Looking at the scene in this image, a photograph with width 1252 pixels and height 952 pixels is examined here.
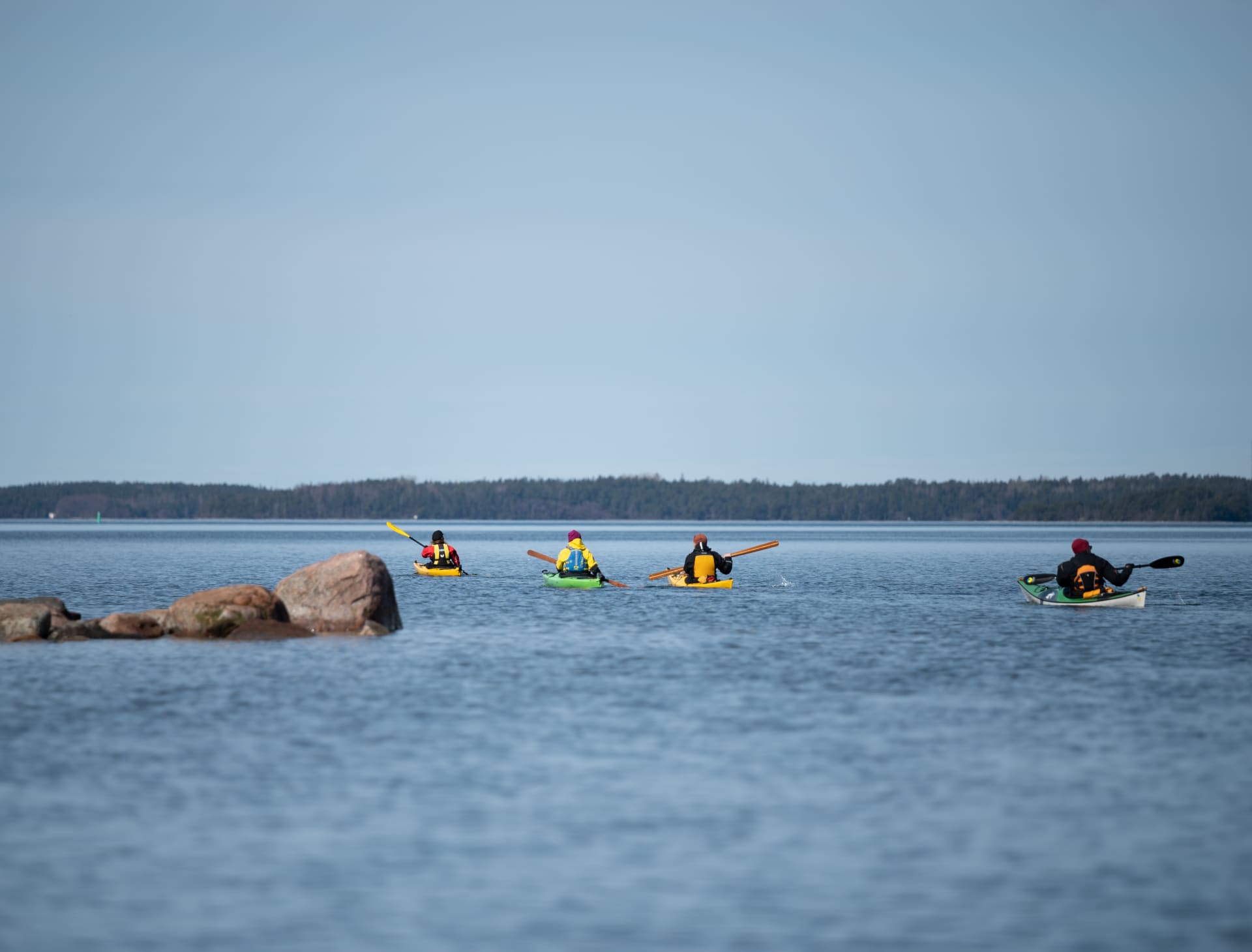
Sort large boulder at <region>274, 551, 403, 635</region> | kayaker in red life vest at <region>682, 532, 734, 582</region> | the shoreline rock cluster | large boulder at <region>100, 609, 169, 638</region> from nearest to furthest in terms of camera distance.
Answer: the shoreline rock cluster < large boulder at <region>100, 609, 169, 638</region> < large boulder at <region>274, 551, 403, 635</region> < kayaker in red life vest at <region>682, 532, 734, 582</region>

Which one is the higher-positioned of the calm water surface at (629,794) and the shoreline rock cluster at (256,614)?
the shoreline rock cluster at (256,614)

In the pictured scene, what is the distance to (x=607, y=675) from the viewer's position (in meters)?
24.3

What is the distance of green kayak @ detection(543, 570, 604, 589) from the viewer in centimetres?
4783

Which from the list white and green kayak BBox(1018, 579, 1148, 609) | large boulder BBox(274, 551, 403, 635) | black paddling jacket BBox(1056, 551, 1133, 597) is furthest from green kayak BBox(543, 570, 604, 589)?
black paddling jacket BBox(1056, 551, 1133, 597)

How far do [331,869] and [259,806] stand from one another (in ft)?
8.59

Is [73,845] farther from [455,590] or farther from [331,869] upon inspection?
[455,590]

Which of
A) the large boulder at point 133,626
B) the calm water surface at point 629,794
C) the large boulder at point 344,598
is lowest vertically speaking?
the calm water surface at point 629,794

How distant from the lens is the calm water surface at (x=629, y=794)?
33.2ft

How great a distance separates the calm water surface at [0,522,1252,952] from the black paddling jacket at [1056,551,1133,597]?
776 centimetres

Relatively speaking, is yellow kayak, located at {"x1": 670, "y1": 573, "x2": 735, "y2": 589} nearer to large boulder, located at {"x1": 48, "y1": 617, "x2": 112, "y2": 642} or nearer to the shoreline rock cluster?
the shoreline rock cluster

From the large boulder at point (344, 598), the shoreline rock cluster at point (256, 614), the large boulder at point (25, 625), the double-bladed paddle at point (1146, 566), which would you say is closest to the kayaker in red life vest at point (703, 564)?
the double-bladed paddle at point (1146, 566)

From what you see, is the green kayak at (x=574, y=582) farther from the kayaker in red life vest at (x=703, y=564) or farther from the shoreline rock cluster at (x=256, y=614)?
the shoreline rock cluster at (x=256, y=614)

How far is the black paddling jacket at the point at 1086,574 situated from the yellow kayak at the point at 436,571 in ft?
87.4

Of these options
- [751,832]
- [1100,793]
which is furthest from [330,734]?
[1100,793]
